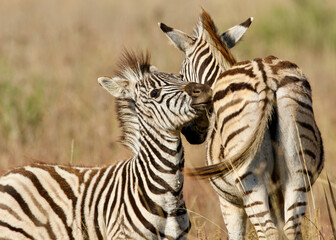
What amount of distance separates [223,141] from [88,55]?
1058cm

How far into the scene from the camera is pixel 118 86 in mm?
5156

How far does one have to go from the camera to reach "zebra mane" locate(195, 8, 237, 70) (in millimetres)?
5336

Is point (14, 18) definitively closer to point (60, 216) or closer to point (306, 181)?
point (60, 216)

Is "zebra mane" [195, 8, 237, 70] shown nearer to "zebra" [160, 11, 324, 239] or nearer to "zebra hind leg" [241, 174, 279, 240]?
"zebra" [160, 11, 324, 239]

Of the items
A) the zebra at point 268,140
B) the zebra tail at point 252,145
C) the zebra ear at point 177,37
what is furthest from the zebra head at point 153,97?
the zebra ear at point 177,37

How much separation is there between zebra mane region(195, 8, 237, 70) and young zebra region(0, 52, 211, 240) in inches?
22.4

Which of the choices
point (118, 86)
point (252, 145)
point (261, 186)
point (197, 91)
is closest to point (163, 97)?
point (197, 91)

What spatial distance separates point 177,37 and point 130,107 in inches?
44.8

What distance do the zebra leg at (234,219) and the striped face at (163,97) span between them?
40.0 inches

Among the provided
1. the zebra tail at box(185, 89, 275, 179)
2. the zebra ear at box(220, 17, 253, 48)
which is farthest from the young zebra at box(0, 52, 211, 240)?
the zebra ear at box(220, 17, 253, 48)

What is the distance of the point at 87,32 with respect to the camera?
17.4 m

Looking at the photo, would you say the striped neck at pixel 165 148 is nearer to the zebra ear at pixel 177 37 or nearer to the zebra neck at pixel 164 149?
the zebra neck at pixel 164 149

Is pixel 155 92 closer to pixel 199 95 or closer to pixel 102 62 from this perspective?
pixel 199 95

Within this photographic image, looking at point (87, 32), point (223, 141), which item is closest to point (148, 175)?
point (223, 141)
